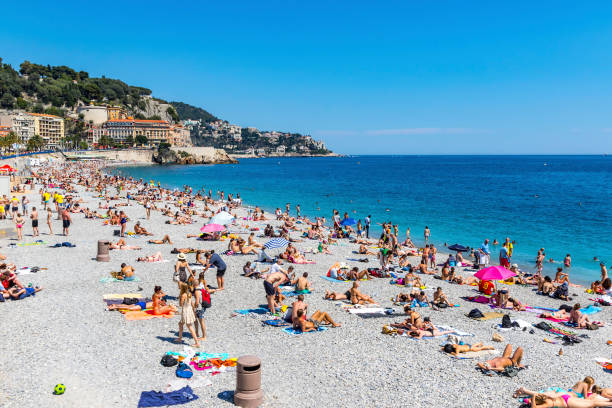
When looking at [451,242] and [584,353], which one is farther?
[451,242]

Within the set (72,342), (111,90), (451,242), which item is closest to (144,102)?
(111,90)

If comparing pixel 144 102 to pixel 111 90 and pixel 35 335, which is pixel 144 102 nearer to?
pixel 111 90

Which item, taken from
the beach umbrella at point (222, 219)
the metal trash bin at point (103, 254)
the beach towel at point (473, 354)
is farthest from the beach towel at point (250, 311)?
the beach umbrella at point (222, 219)

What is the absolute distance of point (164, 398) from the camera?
679cm

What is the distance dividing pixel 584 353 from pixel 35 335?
470 inches

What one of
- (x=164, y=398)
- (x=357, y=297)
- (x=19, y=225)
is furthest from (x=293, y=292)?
(x=19, y=225)

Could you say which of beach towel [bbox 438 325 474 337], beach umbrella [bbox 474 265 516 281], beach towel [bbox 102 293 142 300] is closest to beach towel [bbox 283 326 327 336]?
beach towel [bbox 438 325 474 337]

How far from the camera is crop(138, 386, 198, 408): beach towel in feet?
22.0

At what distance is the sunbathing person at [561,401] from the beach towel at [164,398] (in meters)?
5.43

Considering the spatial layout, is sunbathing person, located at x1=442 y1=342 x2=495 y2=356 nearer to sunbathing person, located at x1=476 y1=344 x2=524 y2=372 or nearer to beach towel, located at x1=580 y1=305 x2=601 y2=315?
sunbathing person, located at x1=476 y1=344 x2=524 y2=372

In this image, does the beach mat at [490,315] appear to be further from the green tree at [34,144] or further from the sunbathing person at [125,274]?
the green tree at [34,144]

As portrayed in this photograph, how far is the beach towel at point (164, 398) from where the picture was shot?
6.70 metres

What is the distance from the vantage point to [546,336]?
10.7m

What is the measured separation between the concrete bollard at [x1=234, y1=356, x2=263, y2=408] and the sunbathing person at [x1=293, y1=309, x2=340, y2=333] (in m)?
3.39
